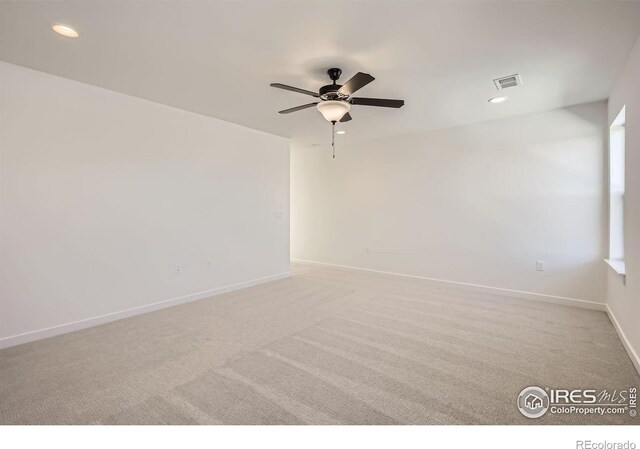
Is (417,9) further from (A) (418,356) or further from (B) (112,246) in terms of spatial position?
(B) (112,246)

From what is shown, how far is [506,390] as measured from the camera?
2008 mm

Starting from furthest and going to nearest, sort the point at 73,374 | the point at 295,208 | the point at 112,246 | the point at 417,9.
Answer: the point at 295,208
the point at 112,246
the point at 73,374
the point at 417,9

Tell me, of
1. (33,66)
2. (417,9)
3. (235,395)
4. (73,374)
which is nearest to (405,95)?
(417,9)

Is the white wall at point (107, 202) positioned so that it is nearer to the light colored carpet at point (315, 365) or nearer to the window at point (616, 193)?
the light colored carpet at point (315, 365)

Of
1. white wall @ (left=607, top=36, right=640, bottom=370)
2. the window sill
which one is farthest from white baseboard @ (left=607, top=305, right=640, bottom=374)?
the window sill

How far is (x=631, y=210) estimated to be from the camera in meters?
2.56

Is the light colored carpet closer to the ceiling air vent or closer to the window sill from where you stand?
the window sill

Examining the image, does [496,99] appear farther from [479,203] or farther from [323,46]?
[323,46]

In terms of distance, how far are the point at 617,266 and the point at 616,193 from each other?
91cm

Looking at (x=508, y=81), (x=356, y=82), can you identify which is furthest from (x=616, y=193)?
(x=356, y=82)

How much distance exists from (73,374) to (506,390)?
2966 mm

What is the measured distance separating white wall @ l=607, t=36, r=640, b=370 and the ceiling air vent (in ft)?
2.51

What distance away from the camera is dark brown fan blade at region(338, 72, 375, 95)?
2.25 metres

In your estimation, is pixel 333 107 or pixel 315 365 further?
pixel 333 107
